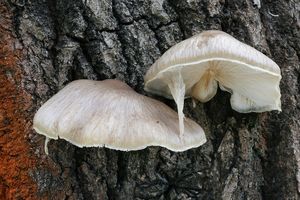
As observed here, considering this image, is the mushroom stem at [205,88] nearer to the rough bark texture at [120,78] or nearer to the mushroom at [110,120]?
the rough bark texture at [120,78]

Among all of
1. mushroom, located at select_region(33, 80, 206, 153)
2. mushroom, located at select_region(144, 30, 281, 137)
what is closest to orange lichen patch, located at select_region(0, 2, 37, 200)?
mushroom, located at select_region(33, 80, 206, 153)

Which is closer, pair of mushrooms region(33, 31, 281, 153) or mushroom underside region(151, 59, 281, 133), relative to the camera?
pair of mushrooms region(33, 31, 281, 153)

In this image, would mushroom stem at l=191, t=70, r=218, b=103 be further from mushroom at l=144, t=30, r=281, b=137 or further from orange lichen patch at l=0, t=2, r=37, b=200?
orange lichen patch at l=0, t=2, r=37, b=200

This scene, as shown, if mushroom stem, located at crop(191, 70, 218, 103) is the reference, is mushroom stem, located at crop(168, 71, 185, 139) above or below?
above

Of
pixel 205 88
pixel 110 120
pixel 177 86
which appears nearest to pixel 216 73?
pixel 205 88

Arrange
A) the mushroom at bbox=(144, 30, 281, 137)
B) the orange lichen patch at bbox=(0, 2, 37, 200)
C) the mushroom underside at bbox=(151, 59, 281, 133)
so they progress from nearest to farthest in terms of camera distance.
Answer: the mushroom at bbox=(144, 30, 281, 137), the mushroom underside at bbox=(151, 59, 281, 133), the orange lichen patch at bbox=(0, 2, 37, 200)

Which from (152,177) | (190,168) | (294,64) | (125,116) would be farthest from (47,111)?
(294,64)

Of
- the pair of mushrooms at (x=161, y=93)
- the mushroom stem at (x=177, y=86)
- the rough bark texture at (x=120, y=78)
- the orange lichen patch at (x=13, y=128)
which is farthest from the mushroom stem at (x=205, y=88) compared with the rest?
the orange lichen patch at (x=13, y=128)

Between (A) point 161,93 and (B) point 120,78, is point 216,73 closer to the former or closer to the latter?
(A) point 161,93
